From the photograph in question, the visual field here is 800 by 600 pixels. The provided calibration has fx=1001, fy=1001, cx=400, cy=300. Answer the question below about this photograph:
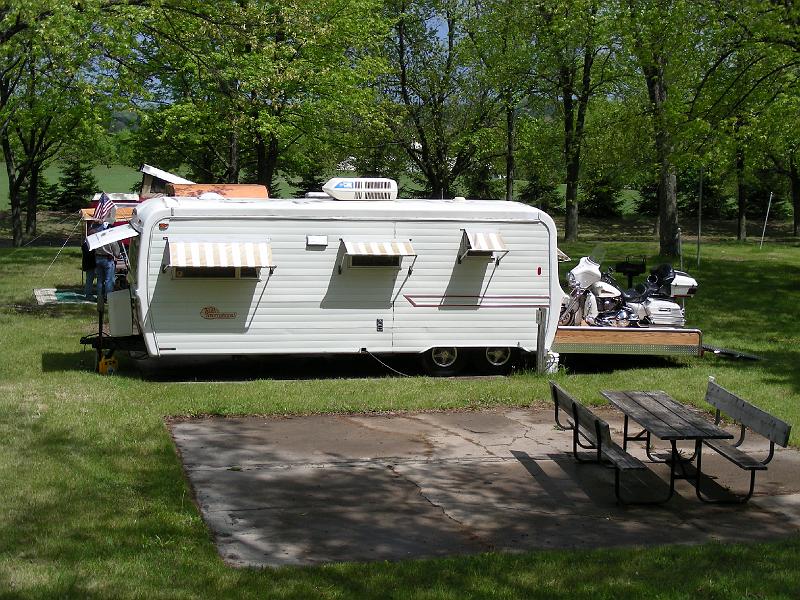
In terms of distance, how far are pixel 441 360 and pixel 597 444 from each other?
5.63 meters

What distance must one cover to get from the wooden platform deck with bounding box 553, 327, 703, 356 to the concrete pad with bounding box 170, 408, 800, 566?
338cm

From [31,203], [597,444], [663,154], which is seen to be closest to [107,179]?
[31,203]

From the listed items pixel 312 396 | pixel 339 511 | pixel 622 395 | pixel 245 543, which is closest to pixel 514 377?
pixel 312 396

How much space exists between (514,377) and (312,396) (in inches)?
127

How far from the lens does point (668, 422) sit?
8.62 m

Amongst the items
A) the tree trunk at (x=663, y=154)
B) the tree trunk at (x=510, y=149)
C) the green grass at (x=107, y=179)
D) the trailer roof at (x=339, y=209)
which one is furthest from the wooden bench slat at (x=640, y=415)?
the green grass at (x=107, y=179)

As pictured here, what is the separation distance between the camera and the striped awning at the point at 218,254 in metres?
→ 12.9

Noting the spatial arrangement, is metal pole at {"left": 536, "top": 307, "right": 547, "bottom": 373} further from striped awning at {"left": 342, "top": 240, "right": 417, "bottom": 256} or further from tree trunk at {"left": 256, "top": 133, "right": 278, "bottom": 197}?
tree trunk at {"left": 256, "top": 133, "right": 278, "bottom": 197}

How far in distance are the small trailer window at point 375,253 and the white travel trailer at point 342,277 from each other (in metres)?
0.02

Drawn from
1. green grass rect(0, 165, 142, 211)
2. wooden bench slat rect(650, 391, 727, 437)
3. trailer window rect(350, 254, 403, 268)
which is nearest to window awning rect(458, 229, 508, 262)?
trailer window rect(350, 254, 403, 268)

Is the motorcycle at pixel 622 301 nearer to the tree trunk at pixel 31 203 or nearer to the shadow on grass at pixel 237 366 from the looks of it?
the shadow on grass at pixel 237 366

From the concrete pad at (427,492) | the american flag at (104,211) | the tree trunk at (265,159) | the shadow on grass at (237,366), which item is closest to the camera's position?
the concrete pad at (427,492)

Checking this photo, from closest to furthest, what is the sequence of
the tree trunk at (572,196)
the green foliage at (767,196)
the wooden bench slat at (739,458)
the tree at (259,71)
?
the wooden bench slat at (739,458) < the tree at (259,71) < the tree trunk at (572,196) < the green foliage at (767,196)

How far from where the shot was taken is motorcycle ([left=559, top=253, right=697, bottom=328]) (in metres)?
15.2
